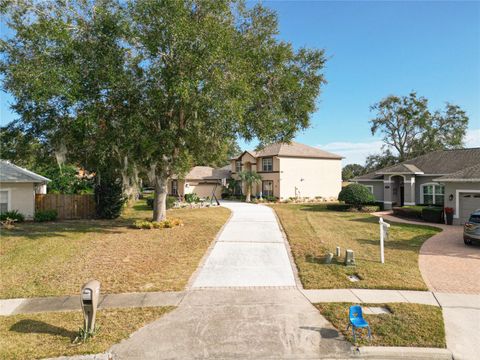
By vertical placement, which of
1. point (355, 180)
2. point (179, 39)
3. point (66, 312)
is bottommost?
point (66, 312)

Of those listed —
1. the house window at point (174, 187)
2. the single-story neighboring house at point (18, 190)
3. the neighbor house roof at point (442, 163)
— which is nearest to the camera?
the single-story neighboring house at point (18, 190)

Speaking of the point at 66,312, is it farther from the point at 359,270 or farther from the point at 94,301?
the point at 359,270

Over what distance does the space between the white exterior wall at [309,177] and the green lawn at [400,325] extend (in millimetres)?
27220

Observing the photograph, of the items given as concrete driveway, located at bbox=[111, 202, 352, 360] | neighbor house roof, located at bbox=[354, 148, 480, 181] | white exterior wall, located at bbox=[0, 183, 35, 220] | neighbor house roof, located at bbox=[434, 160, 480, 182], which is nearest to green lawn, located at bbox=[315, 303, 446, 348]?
concrete driveway, located at bbox=[111, 202, 352, 360]

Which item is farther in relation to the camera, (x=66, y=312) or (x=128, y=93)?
(x=128, y=93)

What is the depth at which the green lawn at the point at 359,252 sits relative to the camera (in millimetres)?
7887

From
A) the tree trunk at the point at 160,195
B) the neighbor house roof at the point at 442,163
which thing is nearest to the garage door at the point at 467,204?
the neighbor house roof at the point at 442,163

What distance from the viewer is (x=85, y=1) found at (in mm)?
12344

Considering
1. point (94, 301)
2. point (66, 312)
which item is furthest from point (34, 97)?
point (94, 301)

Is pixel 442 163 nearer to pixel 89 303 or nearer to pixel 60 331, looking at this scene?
pixel 89 303

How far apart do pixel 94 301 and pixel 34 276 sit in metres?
4.76

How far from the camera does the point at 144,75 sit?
42.8ft

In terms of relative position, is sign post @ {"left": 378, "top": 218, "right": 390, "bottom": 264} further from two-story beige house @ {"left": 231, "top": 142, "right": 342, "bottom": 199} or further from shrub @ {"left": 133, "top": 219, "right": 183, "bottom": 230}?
two-story beige house @ {"left": 231, "top": 142, "right": 342, "bottom": 199}

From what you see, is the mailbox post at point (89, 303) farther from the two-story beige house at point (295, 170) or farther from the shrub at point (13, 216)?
the two-story beige house at point (295, 170)
